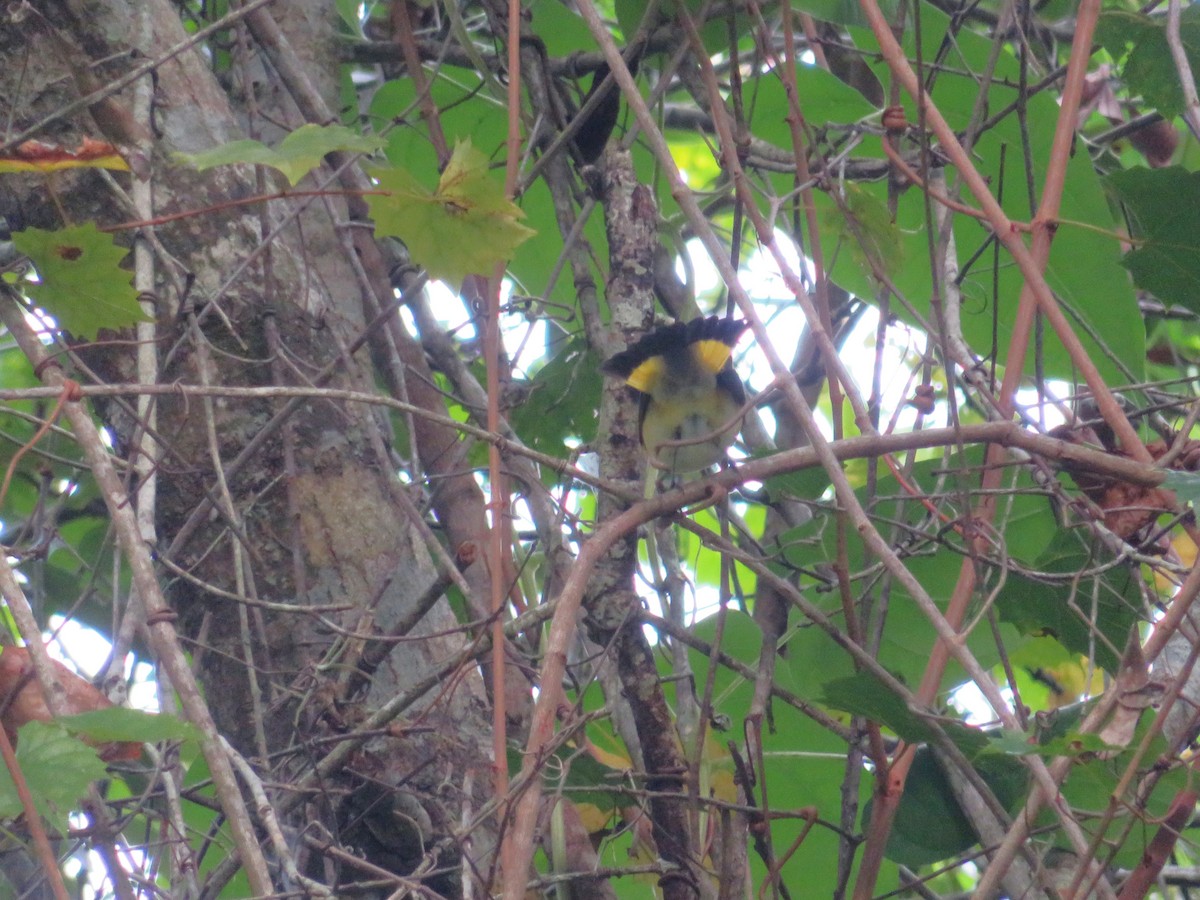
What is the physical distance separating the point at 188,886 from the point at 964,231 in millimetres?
2230

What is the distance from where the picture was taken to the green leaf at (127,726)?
1237 mm

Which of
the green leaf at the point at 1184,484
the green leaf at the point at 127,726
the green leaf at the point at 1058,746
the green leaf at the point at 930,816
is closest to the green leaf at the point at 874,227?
the green leaf at the point at 1184,484

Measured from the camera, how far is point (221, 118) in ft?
7.45

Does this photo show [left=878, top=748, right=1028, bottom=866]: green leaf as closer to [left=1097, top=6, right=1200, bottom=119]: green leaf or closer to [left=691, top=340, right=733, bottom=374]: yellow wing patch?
[left=691, top=340, right=733, bottom=374]: yellow wing patch

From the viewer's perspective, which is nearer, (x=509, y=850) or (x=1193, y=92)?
(x=509, y=850)

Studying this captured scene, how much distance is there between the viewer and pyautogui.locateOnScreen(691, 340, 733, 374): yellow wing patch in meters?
2.23

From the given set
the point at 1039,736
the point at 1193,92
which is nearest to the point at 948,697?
the point at 1039,736

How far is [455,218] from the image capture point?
1.70 metres

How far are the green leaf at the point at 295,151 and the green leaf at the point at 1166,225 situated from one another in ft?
4.00

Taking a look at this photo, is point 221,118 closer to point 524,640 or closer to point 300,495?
point 300,495

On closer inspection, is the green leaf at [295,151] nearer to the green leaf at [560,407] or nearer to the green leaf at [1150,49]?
the green leaf at [560,407]

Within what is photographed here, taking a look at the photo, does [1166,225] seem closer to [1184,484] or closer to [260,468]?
[1184,484]

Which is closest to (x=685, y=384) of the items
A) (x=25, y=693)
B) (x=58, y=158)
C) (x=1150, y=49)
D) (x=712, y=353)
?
(x=712, y=353)

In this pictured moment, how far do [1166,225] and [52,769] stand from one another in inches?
70.2
